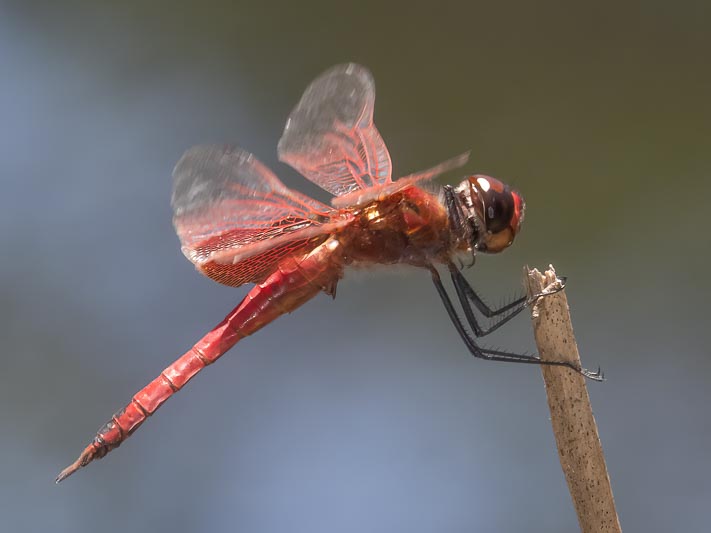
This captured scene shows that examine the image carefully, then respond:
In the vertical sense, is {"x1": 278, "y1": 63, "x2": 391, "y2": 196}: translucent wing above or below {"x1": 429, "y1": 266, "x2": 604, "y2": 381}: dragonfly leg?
above

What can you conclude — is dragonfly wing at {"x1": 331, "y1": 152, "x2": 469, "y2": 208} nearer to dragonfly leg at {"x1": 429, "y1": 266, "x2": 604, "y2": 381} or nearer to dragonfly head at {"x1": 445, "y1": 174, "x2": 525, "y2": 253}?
dragonfly head at {"x1": 445, "y1": 174, "x2": 525, "y2": 253}

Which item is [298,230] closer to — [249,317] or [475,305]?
[249,317]

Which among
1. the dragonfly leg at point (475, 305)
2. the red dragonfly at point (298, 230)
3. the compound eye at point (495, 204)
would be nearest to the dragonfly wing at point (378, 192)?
the red dragonfly at point (298, 230)

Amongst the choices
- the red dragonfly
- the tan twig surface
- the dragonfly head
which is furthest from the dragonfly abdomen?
the tan twig surface

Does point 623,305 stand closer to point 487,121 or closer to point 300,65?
point 487,121

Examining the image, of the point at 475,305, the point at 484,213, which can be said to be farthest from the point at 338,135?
the point at 475,305

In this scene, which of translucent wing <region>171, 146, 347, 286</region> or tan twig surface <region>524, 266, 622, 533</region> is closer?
tan twig surface <region>524, 266, 622, 533</region>

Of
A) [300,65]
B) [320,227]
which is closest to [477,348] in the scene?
[320,227]
